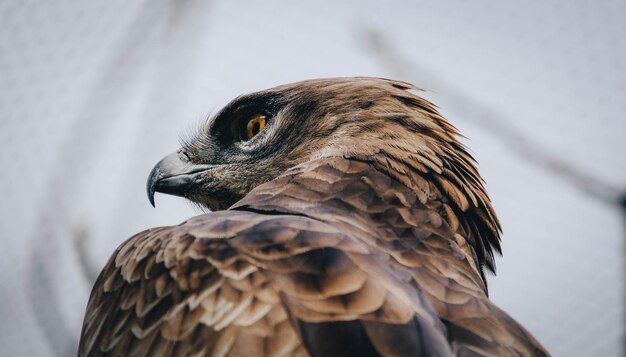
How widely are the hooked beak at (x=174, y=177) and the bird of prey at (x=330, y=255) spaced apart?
3 centimetres

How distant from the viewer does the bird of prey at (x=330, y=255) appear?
149cm

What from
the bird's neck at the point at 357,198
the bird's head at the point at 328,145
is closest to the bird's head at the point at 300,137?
the bird's head at the point at 328,145

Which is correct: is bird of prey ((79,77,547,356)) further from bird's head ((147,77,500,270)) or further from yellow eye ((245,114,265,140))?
yellow eye ((245,114,265,140))

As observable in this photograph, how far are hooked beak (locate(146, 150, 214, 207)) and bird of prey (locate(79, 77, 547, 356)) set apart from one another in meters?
0.03

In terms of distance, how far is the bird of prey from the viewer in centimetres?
149

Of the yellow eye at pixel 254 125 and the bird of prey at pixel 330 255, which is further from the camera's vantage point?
the yellow eye at pixel 254 125

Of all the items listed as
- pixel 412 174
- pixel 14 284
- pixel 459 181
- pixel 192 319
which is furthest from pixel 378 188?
pixel 14 284

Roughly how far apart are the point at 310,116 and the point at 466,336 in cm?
147

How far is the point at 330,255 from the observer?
5.33 feet

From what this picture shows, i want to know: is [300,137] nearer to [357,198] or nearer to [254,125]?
[254,125]

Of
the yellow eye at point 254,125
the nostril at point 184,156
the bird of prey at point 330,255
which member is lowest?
the bird of prey at point 330,255

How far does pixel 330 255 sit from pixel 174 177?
149 centimetres

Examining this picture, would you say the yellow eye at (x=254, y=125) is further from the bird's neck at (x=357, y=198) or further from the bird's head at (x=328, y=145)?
the bird's neck at (x=357, y=198)

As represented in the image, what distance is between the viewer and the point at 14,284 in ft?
14.6
